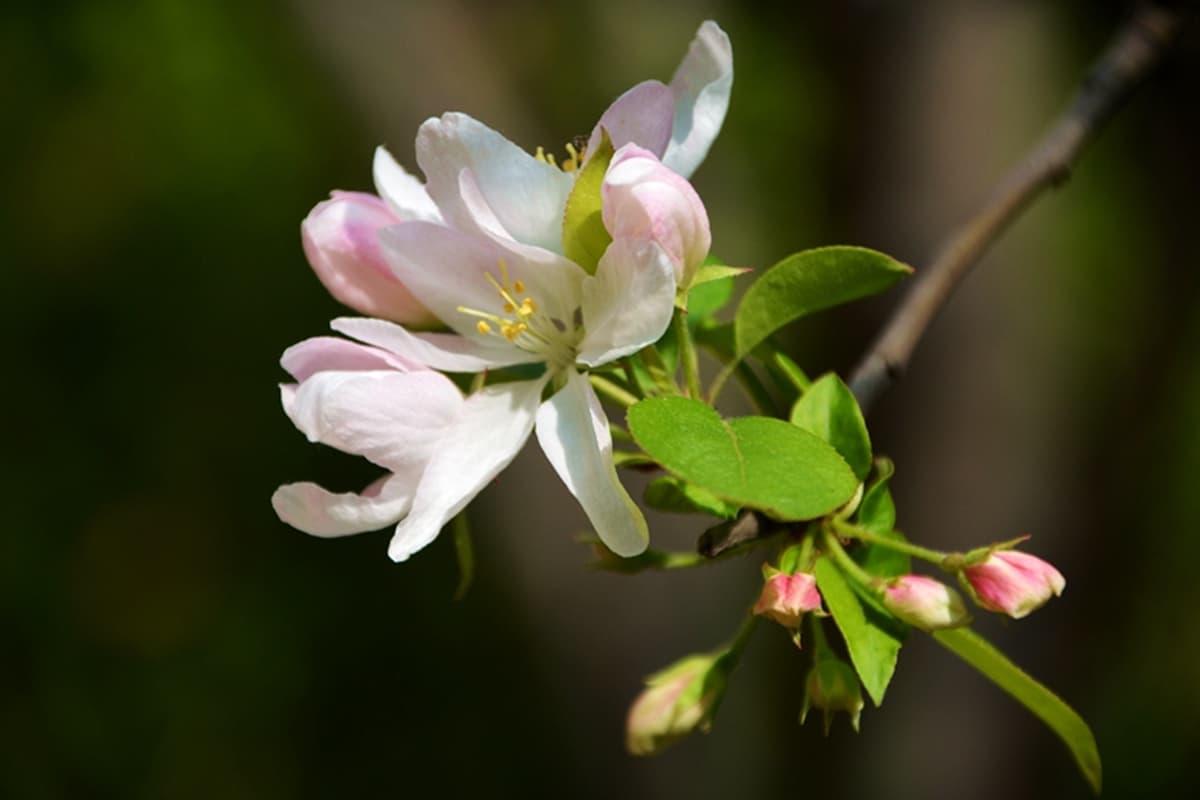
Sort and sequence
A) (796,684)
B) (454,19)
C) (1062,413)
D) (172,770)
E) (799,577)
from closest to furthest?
(799,577) → (1062,413) → (454,19) → (796,684) → (172,770)

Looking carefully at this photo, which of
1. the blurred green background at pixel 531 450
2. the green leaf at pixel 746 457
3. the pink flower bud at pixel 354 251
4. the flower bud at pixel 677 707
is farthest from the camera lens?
the blurred green background at pixel 531 450

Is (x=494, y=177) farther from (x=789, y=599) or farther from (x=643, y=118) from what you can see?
(x=789, y=599)

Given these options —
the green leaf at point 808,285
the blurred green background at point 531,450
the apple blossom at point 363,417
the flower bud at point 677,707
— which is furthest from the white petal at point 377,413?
the blurred green background at point 531,450

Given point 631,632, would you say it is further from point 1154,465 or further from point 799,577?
point 799,577

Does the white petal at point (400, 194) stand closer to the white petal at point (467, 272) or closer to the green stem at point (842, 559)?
the white petal at point (467, 272)

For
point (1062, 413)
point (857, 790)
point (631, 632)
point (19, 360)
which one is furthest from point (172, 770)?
point (1062, 413)

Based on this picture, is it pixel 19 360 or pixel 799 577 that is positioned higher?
pixel 799 577
